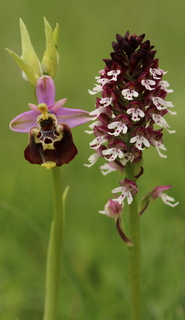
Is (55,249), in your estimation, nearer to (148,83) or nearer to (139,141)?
(139,141)

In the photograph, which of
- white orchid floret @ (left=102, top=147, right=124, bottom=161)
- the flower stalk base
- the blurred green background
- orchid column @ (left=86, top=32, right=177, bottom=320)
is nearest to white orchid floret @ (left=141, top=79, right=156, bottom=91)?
orchid column @ (left=86, top=32, right=177, bottom=320)

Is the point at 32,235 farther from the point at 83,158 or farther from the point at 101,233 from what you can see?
the point at 83,158

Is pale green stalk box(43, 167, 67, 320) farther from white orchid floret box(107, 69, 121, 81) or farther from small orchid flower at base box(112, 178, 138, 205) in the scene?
white orchid floret box(107, 69, 121, 81)

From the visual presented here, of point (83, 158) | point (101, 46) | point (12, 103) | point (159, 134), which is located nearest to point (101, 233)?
point (83, 158)

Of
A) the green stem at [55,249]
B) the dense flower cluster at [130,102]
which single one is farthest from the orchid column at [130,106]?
the green stem at [55,249]

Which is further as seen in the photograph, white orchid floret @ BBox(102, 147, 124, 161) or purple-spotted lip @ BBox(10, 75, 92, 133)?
purple-spotted lip @ BBox(10, 75, 92, 133)

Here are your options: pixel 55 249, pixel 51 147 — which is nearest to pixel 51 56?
pixel 51 147

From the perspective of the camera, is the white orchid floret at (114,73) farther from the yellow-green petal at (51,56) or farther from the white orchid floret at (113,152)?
the yellow-green petal at (51,56)
